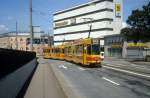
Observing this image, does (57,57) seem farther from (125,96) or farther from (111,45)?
(125,96)

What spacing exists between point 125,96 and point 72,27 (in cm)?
12952

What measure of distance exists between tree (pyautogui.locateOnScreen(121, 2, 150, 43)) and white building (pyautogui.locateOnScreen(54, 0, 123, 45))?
5408 cm

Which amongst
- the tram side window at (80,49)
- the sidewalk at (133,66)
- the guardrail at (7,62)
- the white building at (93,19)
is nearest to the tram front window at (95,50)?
the tram side window at (80,49)

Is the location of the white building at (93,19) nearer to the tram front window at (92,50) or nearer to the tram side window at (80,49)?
the tram side window at (80,49)

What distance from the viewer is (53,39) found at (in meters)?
164

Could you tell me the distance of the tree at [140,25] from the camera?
5565 cm

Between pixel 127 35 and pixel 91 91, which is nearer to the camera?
pixel 91 91

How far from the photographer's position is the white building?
118188mm

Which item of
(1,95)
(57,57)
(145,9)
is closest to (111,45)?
(57,57)

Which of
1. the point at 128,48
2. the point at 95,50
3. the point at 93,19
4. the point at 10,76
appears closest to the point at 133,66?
the point at 95,50

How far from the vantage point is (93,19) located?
12525 centimetres

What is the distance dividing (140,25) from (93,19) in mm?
69653

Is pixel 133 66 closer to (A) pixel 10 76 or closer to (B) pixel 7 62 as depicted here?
(B) pixel 7 62

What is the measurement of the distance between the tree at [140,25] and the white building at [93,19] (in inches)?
2129
